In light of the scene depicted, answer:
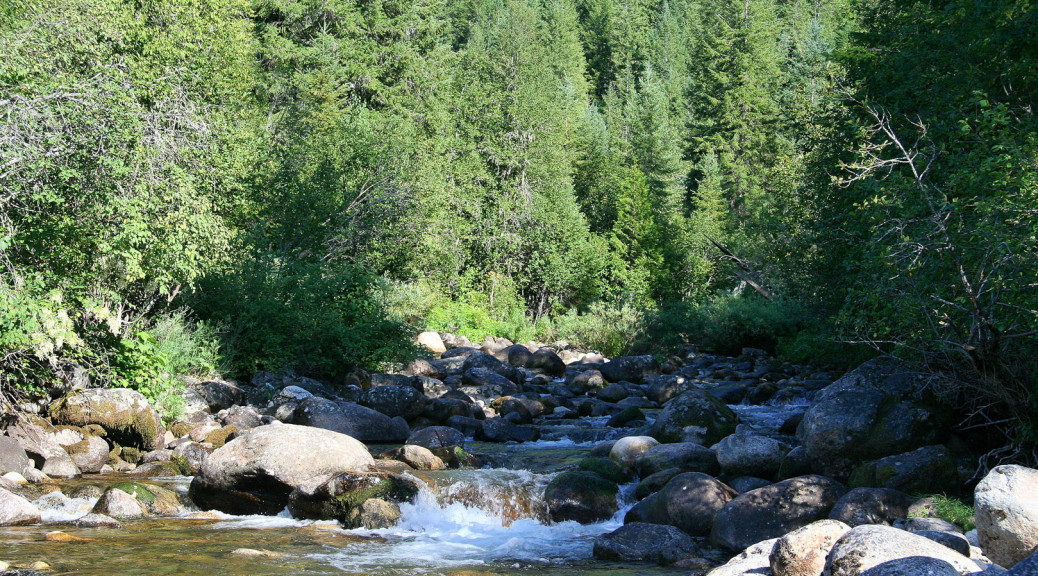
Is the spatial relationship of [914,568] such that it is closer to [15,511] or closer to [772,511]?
[772,511]

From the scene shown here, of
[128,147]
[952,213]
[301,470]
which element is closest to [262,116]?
[128,147]

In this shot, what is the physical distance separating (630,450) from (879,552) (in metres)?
6.16

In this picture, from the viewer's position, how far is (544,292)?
33.6m

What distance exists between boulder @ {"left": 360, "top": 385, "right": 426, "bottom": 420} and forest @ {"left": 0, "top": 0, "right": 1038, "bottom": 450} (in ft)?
6.66

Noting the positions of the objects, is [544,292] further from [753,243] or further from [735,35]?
[735,35]

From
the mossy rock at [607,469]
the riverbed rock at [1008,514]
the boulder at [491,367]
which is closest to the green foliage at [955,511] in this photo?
the riverbed rock at [1008,514]

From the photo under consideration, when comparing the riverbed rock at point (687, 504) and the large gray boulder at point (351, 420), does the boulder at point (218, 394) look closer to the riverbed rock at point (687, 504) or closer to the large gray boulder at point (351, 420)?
the large gray boulder at point (351, 420)

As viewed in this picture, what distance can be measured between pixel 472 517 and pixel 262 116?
20.1 m

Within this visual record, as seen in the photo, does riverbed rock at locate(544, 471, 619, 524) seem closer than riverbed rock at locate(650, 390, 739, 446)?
Yes

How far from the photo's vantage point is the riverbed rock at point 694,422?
39.3 feet

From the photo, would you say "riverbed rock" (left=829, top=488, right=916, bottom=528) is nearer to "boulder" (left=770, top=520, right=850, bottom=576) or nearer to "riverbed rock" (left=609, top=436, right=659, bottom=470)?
"boulder" (left=770, top=520, right=850, bottom=576)

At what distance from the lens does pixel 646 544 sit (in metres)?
8.03

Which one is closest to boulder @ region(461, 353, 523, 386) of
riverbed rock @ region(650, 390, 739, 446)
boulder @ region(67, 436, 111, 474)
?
riverbed rock @ region(650, 390, 739, 446)

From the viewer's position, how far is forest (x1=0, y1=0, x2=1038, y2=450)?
8445 millimetres
